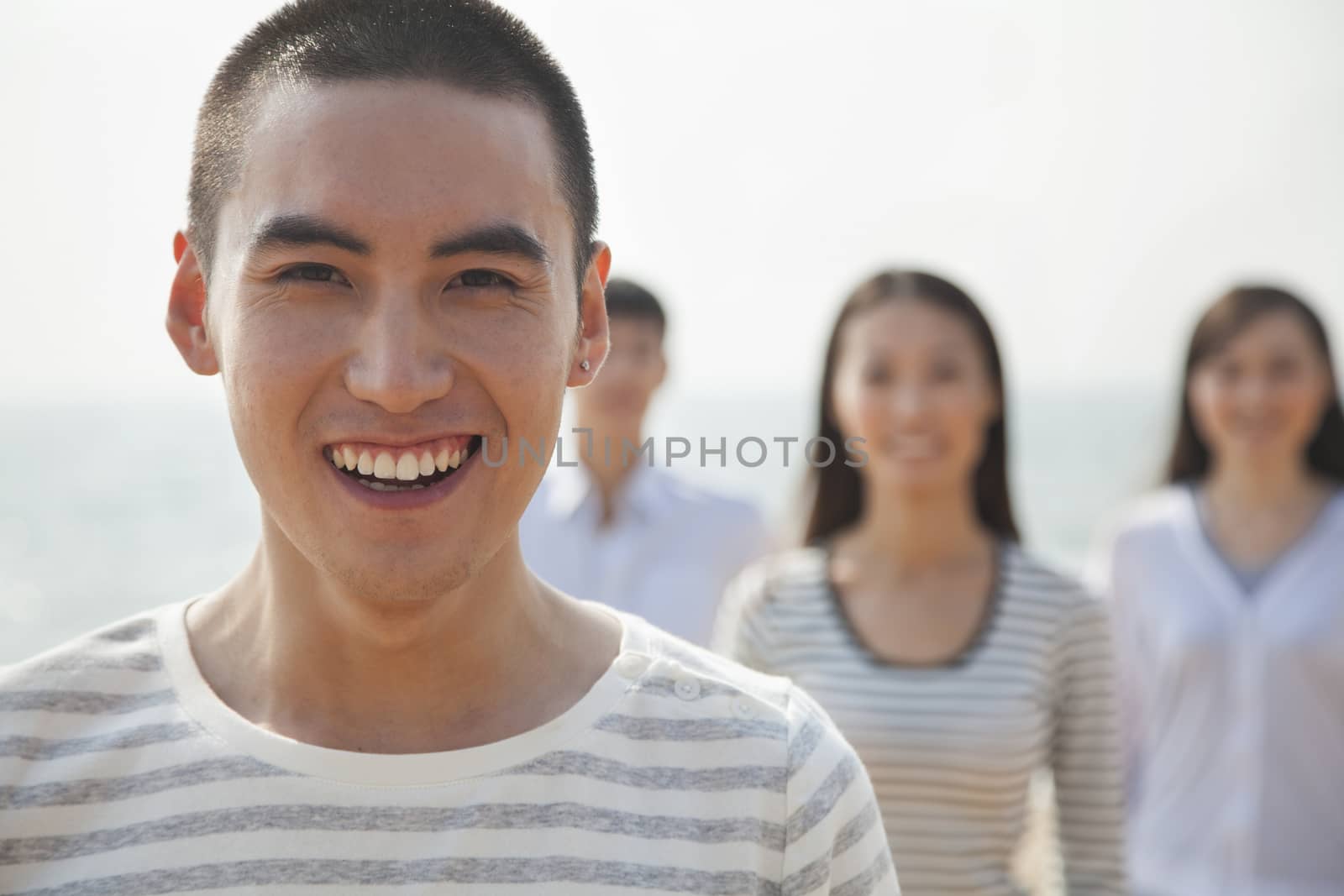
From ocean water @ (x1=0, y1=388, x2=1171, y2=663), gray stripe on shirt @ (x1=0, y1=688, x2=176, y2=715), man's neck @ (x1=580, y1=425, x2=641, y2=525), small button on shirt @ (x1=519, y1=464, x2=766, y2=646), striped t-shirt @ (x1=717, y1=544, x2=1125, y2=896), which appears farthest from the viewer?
ocean water @ (x1=0, y1=388, x2=1171, y2=663)

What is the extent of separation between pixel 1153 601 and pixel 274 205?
13.2 feet

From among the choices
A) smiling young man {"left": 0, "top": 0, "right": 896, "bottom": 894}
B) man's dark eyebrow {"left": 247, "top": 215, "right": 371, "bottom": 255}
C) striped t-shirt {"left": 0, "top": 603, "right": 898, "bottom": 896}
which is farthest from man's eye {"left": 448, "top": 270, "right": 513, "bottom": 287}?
striped t-shirt {"left": 0, "top": 603, "right": 898, "bottom": 896}

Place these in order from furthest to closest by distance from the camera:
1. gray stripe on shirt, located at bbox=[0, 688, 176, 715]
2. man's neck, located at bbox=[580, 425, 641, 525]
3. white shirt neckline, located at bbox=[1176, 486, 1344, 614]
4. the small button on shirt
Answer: man's neck, located at bbox=[580, 425, 641, 525]
the small button on shirt
white shirt neckline, located at bbox=[1176, 486, 1344, 614]
gray stripe on shirt, located at bbox=[0, 688, 176, 715]

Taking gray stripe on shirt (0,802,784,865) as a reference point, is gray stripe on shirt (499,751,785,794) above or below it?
above

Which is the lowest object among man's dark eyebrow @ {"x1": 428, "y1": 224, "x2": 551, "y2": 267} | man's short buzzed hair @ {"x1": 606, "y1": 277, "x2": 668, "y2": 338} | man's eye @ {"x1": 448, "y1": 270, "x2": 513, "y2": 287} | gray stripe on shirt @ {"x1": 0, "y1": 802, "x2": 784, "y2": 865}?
gray stripe on shirt @ {"x1": 0, "y1": 802, "x2": 784, "y2": 865}

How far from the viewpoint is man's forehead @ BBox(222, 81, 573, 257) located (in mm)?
1591

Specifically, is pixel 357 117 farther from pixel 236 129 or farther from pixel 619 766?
pixel 619 766

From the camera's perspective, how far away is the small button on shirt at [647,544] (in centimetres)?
485

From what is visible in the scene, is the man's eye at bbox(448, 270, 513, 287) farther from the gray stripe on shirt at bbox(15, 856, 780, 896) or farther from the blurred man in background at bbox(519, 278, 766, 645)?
the blurred man in background at bbox(519, 278, 766, 645)

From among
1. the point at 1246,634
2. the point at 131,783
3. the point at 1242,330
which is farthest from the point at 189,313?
the point at 1242,330

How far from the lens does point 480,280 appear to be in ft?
5.43

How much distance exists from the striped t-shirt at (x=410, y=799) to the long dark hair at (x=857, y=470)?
8.05ft

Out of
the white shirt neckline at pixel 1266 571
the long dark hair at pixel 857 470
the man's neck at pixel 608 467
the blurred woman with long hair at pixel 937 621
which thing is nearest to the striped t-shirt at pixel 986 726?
the blurred woman with long hair at pixel 937 621

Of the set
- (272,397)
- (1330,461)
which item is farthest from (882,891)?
(1330,461)
